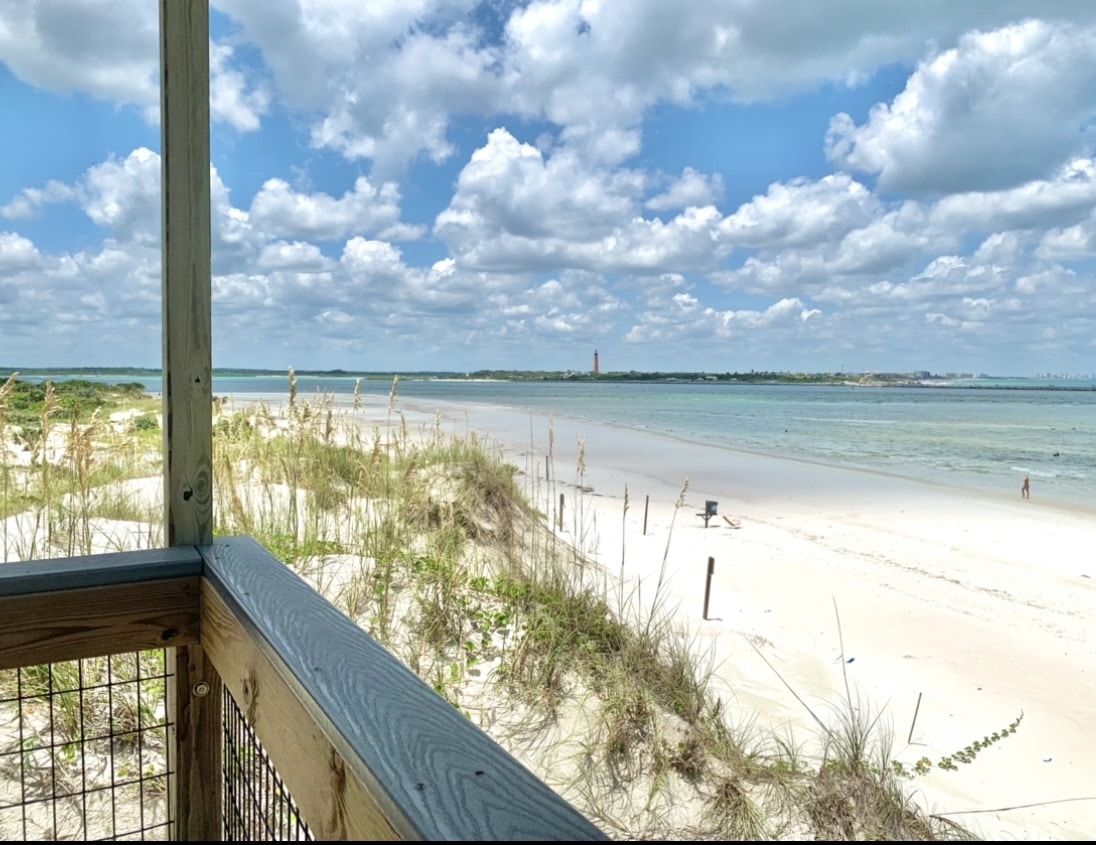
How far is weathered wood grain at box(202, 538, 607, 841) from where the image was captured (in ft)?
1.32

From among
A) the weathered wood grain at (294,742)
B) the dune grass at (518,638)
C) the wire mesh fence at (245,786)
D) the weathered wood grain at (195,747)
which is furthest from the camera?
the dune grass at (518,638)

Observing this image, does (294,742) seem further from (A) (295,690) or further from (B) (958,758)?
(B) (958,758)

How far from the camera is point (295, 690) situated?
0.66 metres

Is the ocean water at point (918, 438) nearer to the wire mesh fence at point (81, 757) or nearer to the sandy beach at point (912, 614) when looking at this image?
the sandy beach at point (912, 614)

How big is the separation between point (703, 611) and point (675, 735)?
86.3 inches

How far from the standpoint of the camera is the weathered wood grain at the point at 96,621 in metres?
1.02

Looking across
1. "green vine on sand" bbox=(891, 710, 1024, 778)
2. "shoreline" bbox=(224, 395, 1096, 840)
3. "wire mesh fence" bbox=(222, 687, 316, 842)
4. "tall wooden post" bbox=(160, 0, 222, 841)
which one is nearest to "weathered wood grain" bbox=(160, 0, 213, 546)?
"tall wooden post" bbox=(160, 0, 222, 841)

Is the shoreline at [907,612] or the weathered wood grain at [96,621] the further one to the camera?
the shoreline at [907,612]

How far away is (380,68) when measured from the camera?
6660 millimetres

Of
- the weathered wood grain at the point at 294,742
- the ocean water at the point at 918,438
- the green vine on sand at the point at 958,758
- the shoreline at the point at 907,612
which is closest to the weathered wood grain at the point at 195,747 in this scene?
the weathered wood grain at the point at 294,742

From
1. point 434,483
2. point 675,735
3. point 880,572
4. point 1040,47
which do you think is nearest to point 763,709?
point 675,735

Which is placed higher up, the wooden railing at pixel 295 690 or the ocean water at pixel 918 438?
the wooden railing at pixel 295 690

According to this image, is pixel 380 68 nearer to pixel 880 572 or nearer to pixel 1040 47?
pixel 1040 47

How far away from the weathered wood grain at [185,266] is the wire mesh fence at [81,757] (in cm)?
53
